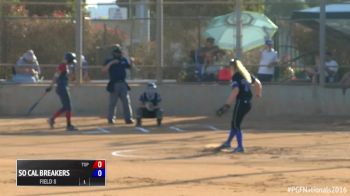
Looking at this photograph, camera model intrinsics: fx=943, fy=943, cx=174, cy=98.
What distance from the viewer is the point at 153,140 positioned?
64.7ft

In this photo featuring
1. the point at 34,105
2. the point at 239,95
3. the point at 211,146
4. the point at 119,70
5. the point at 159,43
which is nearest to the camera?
the point at 239,95

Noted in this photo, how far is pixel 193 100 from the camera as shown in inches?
1040

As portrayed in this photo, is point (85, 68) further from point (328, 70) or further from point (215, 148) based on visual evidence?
point (215, 148)

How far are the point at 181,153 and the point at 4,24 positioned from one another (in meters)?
11.3

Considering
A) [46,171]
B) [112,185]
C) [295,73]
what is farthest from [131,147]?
[295,73]

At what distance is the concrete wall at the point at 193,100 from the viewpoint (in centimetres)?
2569

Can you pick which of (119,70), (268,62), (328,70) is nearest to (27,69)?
(119,70)

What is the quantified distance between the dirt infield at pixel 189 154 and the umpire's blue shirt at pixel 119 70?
4.01 feet

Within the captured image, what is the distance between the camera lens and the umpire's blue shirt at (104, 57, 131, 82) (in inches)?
916

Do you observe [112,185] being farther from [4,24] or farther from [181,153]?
[4,24]

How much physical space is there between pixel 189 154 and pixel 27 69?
10975mm

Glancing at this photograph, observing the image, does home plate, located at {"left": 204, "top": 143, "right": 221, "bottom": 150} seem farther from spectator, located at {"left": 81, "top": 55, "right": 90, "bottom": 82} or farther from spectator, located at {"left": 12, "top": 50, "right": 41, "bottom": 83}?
spectator, located at {"left": 12, "top": 50, "right": 41, "bottom": 83}
